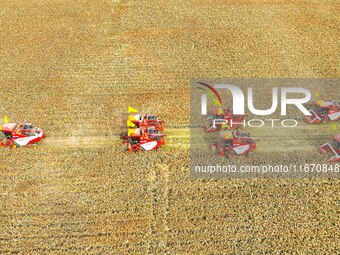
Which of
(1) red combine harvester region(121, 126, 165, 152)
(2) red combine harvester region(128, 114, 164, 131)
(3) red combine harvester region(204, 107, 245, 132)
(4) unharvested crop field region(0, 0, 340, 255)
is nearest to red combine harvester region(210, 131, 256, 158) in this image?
(4) unharvested crop field region(0, 0, 340, 255)

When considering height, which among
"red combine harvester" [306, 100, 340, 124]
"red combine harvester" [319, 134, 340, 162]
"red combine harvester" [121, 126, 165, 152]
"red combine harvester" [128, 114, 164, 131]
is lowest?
"red combine harvester" [319, 134, 340, 162]

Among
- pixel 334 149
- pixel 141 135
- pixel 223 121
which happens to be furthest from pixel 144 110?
pixel 334 149

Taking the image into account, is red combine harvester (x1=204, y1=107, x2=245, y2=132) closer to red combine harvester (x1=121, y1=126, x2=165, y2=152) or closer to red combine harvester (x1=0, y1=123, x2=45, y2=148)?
red combine harvester (x1=121, y1=126, x2=165, y2=152)

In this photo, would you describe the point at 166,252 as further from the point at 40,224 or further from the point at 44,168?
the point at 44,168

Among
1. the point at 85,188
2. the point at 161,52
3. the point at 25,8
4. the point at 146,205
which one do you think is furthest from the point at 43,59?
the point at 146,205

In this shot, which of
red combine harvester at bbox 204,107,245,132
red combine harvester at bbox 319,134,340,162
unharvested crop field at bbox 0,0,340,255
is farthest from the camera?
red combine harvester at bbox 204,107,245,132
